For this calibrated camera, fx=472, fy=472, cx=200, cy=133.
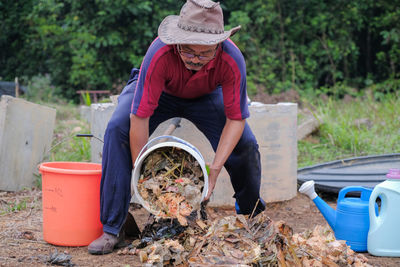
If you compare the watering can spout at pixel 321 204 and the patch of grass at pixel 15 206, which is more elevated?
the watering can spout at pixel 321 204

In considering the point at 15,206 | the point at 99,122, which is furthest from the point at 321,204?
the point at 15,206

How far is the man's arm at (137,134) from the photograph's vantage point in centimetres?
247

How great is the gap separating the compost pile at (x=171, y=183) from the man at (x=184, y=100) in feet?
0.37

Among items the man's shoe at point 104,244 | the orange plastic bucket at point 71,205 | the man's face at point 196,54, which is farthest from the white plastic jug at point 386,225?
the orange plastic bucket at point 71,205

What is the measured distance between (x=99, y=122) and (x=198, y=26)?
158 centimetres

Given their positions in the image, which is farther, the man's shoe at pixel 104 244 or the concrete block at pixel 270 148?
the concrete block at pixel 270 148

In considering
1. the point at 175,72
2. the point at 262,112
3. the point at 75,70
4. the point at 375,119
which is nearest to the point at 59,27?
the point at 75,70

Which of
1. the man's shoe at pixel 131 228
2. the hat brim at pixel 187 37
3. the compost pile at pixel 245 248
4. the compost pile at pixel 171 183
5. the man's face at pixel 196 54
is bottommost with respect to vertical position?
the man's shoe at pixel 131 228

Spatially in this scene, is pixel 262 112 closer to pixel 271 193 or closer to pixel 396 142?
pixel 271 193

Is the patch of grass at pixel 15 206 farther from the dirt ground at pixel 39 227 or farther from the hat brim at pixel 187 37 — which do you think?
the hat brim at pixel 187 37

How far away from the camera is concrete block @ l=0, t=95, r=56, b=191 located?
368 cm

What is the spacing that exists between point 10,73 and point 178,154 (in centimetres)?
927

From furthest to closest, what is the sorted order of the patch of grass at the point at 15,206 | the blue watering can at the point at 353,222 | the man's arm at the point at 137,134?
the patch of grass at the point at 15,206 → the blue watering can at the point at 353,222 → the man's arm at the point at 137,134

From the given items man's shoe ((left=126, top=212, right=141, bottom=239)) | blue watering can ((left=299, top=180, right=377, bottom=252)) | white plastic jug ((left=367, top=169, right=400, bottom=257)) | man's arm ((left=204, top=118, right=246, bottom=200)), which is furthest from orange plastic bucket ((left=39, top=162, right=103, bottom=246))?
white plastic jug ((left=367, top=169, right=400, bottom=257))
